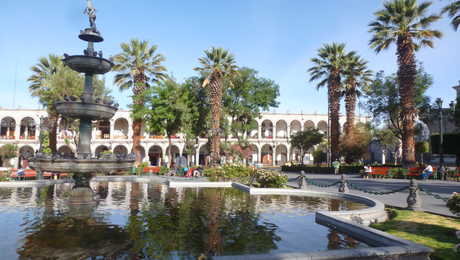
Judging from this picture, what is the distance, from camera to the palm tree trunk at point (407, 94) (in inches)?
942

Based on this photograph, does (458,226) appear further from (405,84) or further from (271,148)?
(271,148)

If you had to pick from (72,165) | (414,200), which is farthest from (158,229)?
(414,200)

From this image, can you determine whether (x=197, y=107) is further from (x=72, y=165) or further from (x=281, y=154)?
(x=281, y=154)

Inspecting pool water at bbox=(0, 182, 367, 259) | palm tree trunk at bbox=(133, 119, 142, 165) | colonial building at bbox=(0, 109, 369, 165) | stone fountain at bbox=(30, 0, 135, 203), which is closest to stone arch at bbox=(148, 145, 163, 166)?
colonial building at bbox=(0, 109, 369, 165)

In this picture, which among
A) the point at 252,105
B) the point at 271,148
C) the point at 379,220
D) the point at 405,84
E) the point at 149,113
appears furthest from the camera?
the point at 271,148

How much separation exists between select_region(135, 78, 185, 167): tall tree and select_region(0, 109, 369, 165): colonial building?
15366 mm

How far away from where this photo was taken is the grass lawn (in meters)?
5.17

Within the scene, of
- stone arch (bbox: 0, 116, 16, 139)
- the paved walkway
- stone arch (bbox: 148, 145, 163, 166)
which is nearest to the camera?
the paved walkway

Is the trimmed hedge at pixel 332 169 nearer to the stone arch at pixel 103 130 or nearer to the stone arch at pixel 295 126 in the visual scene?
the stone arch at pixel 295 126

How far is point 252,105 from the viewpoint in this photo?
37438 mm

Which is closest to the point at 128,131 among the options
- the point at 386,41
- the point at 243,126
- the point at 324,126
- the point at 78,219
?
the point at 243,126

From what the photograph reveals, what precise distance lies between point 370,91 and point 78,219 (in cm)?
A: 3125

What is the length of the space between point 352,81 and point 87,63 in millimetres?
28850

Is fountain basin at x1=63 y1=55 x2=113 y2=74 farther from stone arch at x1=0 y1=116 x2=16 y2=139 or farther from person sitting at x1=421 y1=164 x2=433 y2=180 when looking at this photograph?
stone arch at x1=0 y1=116 x2=16 y2=139
